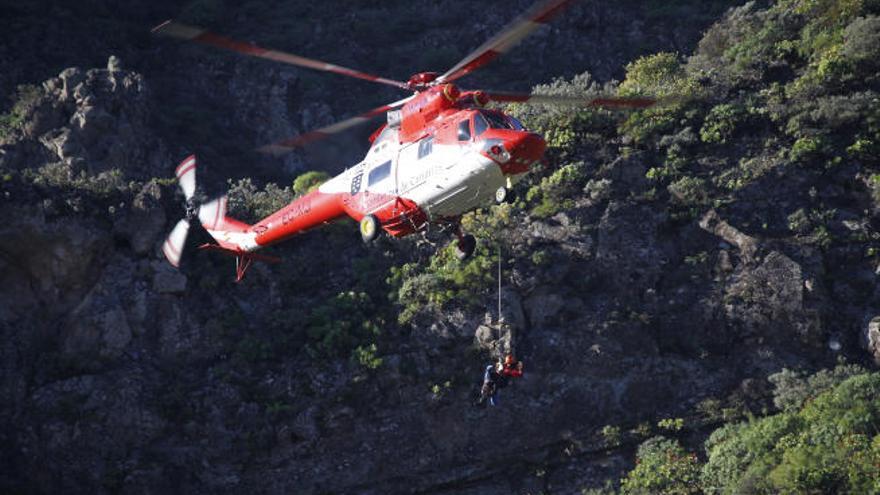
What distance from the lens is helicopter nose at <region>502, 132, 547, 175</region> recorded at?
67.4 feet

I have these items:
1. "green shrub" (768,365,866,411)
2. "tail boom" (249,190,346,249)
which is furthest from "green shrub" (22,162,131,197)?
"green shrub" (768,365,866,411)

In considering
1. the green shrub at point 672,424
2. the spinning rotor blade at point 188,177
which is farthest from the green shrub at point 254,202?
the green shrub at point 672,424

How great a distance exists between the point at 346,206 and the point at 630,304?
6581mm

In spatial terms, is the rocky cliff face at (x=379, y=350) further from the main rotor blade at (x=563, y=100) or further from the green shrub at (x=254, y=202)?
the main rotor blade at (x=563, y=100)

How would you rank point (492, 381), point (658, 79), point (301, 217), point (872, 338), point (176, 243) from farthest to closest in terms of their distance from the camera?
point (658, 79), point (176, 243), point (301, 217), point (872, 338), point (492, 381)

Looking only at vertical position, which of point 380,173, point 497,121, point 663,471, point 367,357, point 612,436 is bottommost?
point 663,471

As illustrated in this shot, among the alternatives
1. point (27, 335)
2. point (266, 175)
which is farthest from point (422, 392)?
point (266, 175)

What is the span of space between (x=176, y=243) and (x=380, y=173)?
5.10 m

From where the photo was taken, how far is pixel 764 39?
31016 mm

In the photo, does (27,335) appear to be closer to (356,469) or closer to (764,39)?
(356,469)

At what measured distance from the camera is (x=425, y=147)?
71.5 ft

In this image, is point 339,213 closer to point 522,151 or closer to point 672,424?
point 522,151

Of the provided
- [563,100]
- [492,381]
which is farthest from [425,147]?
[492,381]

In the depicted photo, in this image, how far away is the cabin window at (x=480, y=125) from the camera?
68.4ft
